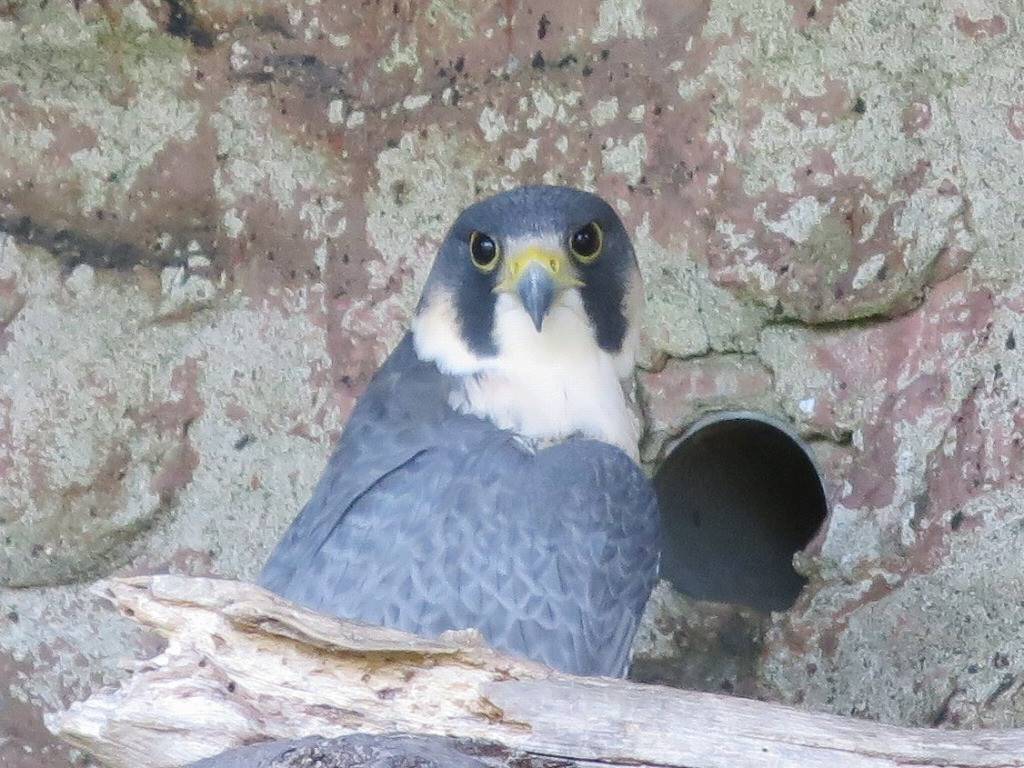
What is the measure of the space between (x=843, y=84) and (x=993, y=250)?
0.45 meters

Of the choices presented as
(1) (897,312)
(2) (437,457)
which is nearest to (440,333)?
(2) (437,457)

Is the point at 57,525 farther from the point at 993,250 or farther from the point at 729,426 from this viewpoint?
the point at 993,250

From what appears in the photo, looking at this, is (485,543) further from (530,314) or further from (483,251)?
(483,251)

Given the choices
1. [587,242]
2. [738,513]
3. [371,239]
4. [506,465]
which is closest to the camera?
[506,465]

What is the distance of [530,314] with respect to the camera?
2.96 meters

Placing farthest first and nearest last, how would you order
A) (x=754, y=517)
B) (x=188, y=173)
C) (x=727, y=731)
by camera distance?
(x=754, y=517) < (x=188, y=173) < (x=727, y=731)

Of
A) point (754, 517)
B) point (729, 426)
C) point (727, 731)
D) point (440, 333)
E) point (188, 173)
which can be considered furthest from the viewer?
point (754, 517)

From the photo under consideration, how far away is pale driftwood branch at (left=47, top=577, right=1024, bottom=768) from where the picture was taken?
1939 mm

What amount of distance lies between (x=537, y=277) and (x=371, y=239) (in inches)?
25.2

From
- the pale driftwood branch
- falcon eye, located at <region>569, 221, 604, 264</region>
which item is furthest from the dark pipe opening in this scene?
the pale driftwood branch

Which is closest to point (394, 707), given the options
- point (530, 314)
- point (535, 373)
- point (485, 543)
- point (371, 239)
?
point (485, 543)

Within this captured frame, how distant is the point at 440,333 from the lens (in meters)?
3.20

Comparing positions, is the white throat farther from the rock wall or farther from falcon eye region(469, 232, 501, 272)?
the rock wall

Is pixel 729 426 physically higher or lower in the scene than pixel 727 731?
higher
